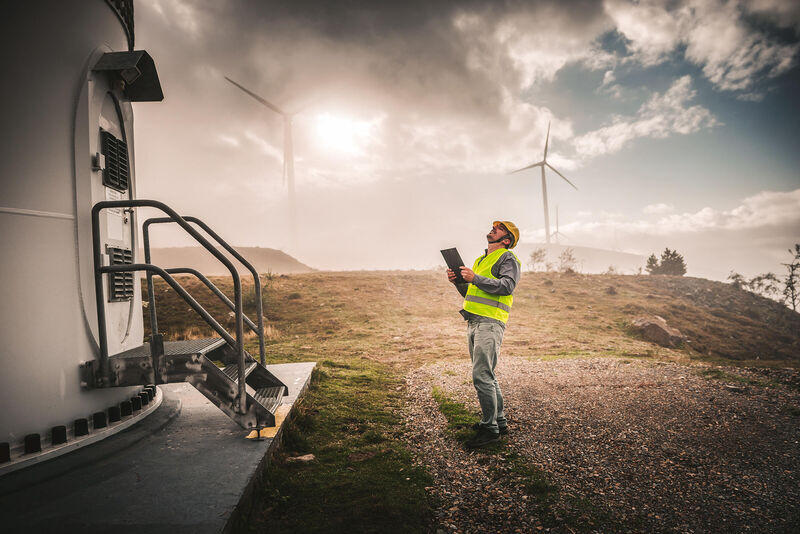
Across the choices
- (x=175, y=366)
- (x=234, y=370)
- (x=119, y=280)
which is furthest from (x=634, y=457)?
(x=119, y=280)

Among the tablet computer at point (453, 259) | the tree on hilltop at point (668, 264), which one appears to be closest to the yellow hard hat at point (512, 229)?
the tablet computer at point (453, 259)

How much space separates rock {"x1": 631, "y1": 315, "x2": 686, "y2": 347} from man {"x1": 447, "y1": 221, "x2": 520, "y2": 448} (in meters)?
12.8

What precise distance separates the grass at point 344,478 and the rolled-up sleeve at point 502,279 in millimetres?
2116

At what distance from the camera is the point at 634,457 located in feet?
13.5

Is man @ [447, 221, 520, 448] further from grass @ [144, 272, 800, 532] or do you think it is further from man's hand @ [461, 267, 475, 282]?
grass @ [144, 272, 800, 532]

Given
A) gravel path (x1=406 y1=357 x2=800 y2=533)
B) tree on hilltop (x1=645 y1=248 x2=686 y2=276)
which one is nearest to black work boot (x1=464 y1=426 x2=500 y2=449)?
gravel path (x1=406 y1=357 x2=800 y2=533)

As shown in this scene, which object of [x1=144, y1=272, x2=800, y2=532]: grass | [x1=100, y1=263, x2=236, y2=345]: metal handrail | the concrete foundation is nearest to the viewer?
the concrete foundation

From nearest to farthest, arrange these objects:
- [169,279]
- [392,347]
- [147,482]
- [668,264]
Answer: [147,482] < [169,279] < [392,347] < [668,264]

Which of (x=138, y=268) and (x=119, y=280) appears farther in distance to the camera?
(x=119, y=280)

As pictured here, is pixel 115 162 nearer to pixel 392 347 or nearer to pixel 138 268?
pixel 138 268

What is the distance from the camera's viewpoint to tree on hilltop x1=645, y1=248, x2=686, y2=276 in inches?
1612

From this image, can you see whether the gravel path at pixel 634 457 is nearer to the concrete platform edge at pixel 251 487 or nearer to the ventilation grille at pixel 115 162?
the concrete platform edge at pixel 251 487

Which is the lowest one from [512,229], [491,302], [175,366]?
[175,366]

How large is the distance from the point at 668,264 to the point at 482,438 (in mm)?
46881
